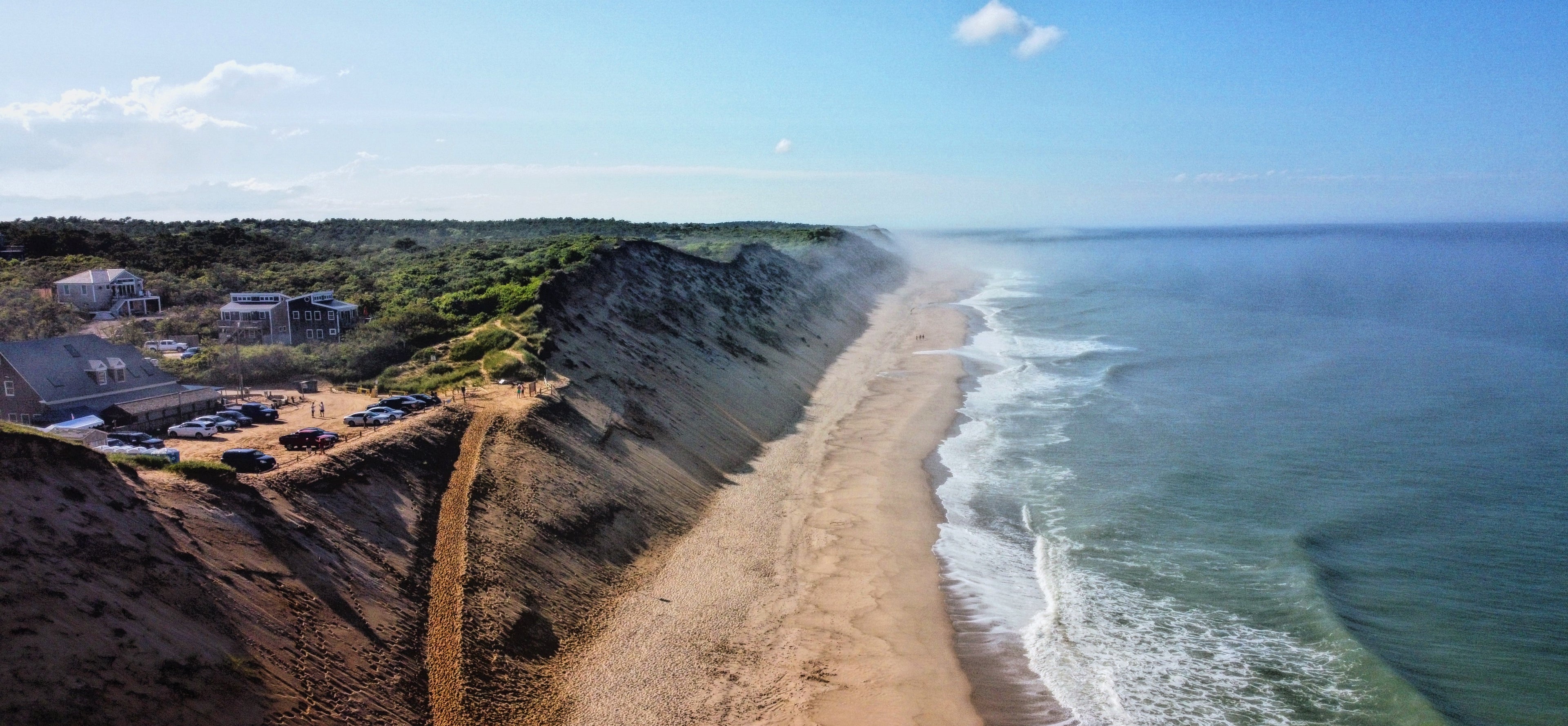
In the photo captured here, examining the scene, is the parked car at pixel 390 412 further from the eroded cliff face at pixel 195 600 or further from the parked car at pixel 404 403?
the eroded cliff face at pixel 195 600

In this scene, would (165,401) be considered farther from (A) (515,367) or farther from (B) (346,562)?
(B) (346,562)

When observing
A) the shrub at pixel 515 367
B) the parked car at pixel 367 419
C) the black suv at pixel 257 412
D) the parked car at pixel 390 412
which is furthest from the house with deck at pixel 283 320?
the parked car at pixel 367 419

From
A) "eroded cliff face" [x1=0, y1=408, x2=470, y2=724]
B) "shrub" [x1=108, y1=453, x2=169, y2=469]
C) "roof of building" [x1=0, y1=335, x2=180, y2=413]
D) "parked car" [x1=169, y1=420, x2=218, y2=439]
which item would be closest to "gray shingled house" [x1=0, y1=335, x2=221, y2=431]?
"roof of building" [x1=0, y1=335, x2=180, y2=413]

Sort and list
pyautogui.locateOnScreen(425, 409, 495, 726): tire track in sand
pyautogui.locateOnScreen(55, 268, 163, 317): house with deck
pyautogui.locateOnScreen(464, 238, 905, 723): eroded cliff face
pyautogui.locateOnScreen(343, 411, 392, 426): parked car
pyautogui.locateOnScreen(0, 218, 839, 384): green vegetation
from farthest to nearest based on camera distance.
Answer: pyautogui.locateOnScreen(55, 268, 163, 317): house with deck → pyautogui.locateOnScreen(0, 218, 839, 384): green vegetation → pyautogui.locateOnScreen(343, 411, 392, 426): parked car → pyautogui.locateOnScreen(464, 238, 905, 723): eroded cliff face → pyautogui.locateOnScreen(425, 409, 495, 726): tire track in sand

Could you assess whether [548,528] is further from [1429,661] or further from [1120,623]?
[1429,661]

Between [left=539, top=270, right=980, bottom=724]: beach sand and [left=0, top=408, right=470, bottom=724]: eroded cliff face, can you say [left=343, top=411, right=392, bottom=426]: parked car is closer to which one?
[left=0, top=408, right=470, bottom=724]: eroded cliff face

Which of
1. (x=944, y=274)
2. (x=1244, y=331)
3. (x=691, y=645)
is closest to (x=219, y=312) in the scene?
(x=691, y=645)
